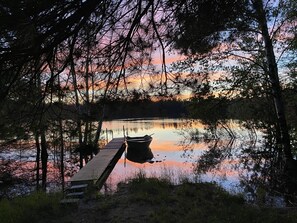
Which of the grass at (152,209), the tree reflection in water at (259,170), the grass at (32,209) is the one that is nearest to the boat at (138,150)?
the tree reflection in water at (259,170)

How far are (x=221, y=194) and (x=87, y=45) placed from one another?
15.8 feet

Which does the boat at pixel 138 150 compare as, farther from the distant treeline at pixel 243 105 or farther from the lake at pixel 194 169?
the distant treeline at pixel 243 105

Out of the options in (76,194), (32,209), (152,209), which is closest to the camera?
(152,209)

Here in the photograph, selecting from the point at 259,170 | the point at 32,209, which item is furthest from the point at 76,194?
the point at 259,170

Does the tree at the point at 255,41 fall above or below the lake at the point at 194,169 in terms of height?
above

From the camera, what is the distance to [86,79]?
5.80m

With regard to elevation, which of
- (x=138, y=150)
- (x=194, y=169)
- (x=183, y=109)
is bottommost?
(x=194, y=169)

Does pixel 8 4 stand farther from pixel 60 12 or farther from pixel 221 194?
pixel 221 194

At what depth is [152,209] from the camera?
24.5 ft

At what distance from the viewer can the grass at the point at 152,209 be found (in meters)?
6.75

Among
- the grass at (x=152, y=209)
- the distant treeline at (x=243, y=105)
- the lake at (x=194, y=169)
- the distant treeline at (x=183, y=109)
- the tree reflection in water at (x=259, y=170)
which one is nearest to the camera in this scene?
the distant treeline at (x=183, y=109)

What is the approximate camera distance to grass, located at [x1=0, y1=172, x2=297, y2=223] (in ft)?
22.1

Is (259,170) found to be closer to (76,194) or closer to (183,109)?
(183,109)

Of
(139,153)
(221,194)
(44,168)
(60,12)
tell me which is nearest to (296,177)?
(221,194)
